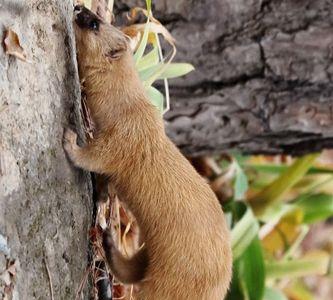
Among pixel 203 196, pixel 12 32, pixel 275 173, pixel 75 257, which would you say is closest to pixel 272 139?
pixel 275 173

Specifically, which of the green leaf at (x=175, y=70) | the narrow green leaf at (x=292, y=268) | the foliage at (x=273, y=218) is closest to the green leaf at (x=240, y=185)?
the foliage at (x=273, y=218)

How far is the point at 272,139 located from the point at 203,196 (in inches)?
23.3

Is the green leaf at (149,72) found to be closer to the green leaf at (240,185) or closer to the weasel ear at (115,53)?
the weasel ear at (115,53)

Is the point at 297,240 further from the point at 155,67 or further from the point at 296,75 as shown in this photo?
the point at 155,67

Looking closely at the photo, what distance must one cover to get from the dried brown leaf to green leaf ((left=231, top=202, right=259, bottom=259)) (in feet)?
3.13

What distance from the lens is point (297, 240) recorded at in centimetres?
193

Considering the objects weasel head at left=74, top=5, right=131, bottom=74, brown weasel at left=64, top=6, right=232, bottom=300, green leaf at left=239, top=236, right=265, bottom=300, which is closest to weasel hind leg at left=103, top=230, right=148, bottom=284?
brown weasel at left=64, top=6, right=232, bottom=300

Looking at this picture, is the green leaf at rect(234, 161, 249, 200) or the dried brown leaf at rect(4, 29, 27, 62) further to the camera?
the green leaf at rect(234, 161, 249, 200)

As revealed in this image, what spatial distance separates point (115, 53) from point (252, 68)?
1.68 feet

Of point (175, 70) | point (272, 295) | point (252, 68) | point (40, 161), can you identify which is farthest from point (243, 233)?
point (40, 161)

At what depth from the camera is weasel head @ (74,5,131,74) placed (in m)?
0.94

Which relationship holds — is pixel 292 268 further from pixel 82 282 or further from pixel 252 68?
pixel 82 282

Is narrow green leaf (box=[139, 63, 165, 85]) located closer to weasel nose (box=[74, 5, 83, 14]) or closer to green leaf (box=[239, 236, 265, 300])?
weasel nose (box=[74, 5, 83, 14])

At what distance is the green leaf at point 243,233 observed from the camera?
65.4 inches
